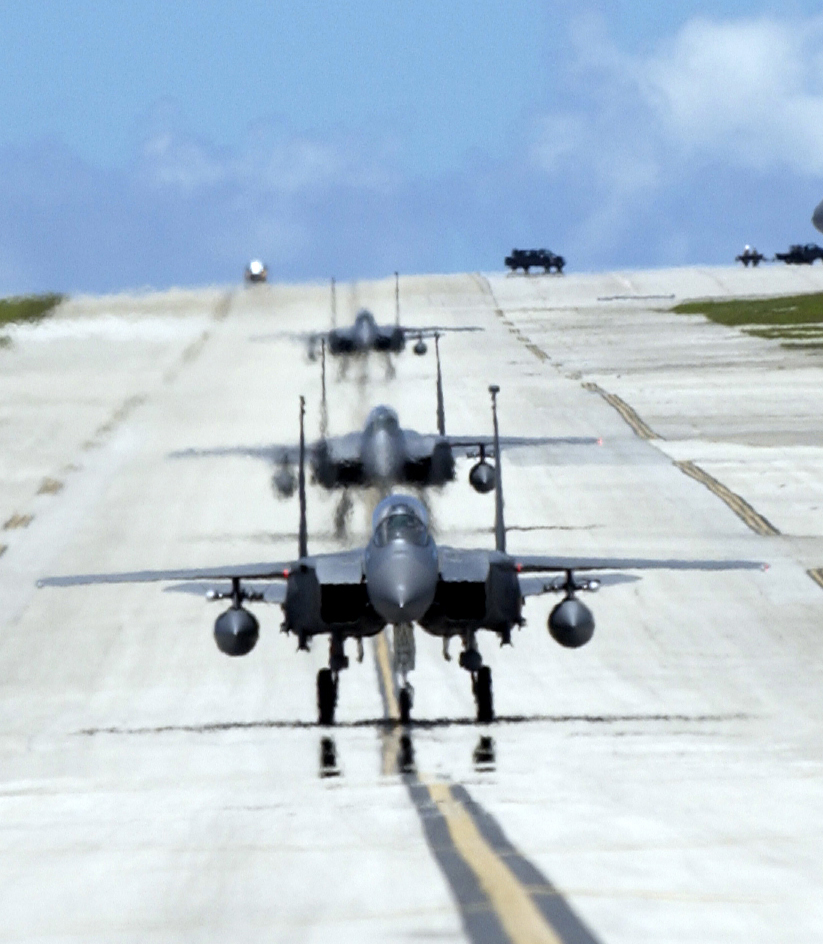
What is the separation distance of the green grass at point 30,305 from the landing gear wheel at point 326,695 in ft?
266

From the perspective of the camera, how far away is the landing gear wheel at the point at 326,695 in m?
28.7

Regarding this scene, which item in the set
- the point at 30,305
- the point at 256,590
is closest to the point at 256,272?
the point at 30,305

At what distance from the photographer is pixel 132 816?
2064 cm

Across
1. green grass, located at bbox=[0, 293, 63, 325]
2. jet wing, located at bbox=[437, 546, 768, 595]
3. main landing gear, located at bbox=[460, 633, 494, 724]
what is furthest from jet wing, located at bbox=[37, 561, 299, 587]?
green grass, located at bbox=[0, 293, 63, 325]

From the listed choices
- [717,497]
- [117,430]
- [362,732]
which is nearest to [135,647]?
[362,732]

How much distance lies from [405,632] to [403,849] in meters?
10.4

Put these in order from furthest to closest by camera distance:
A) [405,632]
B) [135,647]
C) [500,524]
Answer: [135,647] < [500,524] < [405,632]

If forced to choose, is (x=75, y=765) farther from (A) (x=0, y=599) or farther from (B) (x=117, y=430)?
(B) (x=117, y=430)

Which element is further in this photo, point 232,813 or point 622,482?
point 622,482

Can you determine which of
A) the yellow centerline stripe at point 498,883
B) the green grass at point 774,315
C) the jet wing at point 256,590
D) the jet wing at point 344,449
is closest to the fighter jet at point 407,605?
the jet wing at point 256,590

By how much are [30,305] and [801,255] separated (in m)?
74.4

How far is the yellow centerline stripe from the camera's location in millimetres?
12312

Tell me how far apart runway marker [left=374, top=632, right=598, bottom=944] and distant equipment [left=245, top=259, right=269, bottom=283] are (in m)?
118

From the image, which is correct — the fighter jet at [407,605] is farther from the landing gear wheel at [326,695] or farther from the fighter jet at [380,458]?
the fighter jet at [380,458]
